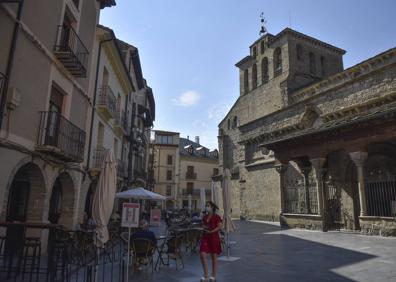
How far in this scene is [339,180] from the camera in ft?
62.2

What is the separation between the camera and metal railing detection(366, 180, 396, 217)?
15.4m

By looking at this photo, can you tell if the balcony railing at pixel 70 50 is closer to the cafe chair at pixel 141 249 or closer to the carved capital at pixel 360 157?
the cafe chair at pixel 141 249

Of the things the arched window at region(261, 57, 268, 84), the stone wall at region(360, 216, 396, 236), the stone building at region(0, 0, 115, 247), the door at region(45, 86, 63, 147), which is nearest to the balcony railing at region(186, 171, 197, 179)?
the arched window at region(261, 57, 268, 84)

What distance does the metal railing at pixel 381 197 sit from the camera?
15367mm

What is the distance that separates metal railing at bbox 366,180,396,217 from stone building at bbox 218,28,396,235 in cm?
5

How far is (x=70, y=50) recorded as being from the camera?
1009cm

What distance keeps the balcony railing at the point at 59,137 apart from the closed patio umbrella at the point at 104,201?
2.84 m

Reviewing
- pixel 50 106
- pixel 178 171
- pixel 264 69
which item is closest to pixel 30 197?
pixel 50 106

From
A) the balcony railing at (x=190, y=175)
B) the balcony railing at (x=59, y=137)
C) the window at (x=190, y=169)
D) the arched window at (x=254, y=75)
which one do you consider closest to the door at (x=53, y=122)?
the balcony railing at (x=59, y=137)

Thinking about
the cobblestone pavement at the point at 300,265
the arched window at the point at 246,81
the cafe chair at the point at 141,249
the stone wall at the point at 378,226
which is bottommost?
the cobblestone pavement at the point at 300,265

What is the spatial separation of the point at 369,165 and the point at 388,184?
8.38 ft

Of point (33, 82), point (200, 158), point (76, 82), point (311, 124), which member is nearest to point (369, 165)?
point (311, 124)

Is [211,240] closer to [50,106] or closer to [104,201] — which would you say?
[104,201]

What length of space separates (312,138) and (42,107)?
13.7 metres
